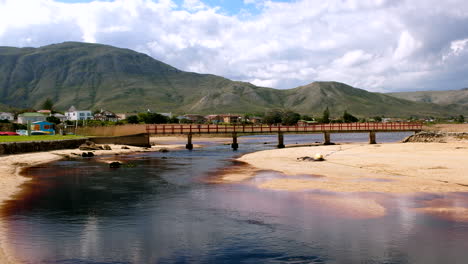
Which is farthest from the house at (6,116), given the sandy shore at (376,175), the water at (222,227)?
the water at (222,227)

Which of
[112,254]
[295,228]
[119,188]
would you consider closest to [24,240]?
[112,254]

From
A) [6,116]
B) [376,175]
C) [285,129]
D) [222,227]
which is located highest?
[6,116]

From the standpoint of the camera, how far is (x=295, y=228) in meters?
16.1

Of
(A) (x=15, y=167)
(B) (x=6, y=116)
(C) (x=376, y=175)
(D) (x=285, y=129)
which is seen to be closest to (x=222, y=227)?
(C) (x=376, y=175)

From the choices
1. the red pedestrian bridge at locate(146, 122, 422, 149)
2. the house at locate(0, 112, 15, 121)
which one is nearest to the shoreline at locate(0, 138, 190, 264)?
the red pedestrian bridge at locate(146, 122, 422, 149)

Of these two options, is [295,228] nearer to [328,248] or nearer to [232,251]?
[328,248]

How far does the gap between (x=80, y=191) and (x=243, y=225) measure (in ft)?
42.1

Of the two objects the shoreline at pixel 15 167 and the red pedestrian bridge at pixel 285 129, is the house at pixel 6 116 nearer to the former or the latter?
the red pedestrian bridge at pixel 285 129

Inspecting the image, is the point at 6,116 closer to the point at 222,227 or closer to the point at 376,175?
the point at 376,175

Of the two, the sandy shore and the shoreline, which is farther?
the sandy shore

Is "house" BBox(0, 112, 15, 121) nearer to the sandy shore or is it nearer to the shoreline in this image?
the shoreline

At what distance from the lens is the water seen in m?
13.1

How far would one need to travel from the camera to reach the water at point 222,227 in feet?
42.9

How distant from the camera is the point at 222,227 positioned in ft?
53.7
